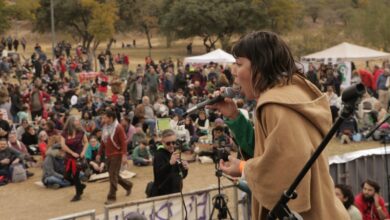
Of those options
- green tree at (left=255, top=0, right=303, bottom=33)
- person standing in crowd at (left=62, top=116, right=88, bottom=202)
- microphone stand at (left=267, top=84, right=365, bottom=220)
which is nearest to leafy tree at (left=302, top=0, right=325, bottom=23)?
green tree at (left=255, top=0, right=303, bottom=33)

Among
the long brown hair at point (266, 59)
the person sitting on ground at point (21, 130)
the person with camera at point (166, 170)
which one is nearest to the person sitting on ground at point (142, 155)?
the person sitting on ground at point (21, 130)

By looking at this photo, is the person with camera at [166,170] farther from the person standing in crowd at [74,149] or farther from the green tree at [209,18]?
the green tree at [209,18]

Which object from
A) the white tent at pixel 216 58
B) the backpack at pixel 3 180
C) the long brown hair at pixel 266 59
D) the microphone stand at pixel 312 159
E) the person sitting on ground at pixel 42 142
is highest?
the long brown hair at pixel 266 59

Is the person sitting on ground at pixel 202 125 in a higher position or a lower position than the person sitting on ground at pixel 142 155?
higher

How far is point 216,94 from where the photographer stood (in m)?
2.93

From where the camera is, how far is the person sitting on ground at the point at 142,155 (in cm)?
1342

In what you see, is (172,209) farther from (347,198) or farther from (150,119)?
(150,119)

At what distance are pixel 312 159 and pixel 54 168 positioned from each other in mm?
10110

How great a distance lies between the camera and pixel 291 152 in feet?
7.06

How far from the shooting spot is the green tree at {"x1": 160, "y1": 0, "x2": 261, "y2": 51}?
4888cm

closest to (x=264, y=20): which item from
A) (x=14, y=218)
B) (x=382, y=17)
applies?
(x=382, y=17)

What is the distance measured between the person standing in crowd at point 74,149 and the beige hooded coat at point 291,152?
29.0 ft

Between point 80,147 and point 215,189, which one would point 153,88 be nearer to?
point 80,147

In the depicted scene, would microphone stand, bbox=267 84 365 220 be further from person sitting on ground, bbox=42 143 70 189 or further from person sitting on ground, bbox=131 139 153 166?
person sitting on ground, bbox=131 139 153 166
